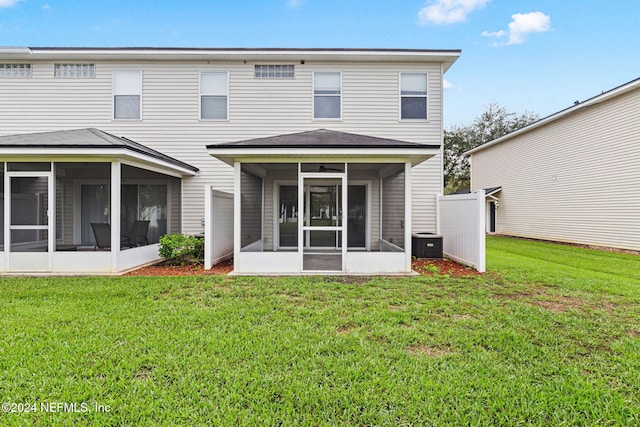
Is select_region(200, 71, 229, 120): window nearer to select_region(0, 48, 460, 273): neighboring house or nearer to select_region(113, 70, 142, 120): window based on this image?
select_region(0, 48, 460, 273): neighboring house

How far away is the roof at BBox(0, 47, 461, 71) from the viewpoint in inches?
400

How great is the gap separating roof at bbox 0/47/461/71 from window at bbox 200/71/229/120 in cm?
57

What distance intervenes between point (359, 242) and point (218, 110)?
6557mm

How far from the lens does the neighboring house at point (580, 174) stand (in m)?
11.2

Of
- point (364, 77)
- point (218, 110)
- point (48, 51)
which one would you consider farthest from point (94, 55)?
point (364, 77)

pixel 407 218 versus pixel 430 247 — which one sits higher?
pixel 407 218

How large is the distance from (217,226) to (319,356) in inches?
233

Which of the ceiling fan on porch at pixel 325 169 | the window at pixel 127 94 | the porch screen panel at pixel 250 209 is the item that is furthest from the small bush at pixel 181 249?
the window at pixel 127 94

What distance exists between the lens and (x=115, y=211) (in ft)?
23.7

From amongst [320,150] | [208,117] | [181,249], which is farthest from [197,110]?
[320,150]

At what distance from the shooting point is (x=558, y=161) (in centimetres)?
1470

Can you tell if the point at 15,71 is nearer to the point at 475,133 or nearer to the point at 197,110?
the point at 197,110

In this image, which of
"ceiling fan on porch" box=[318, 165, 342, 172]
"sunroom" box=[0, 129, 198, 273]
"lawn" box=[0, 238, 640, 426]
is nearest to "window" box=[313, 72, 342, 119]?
"ceiling fan on porch" box=[318, 165, 342, 172]

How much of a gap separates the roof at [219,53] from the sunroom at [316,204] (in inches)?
161
